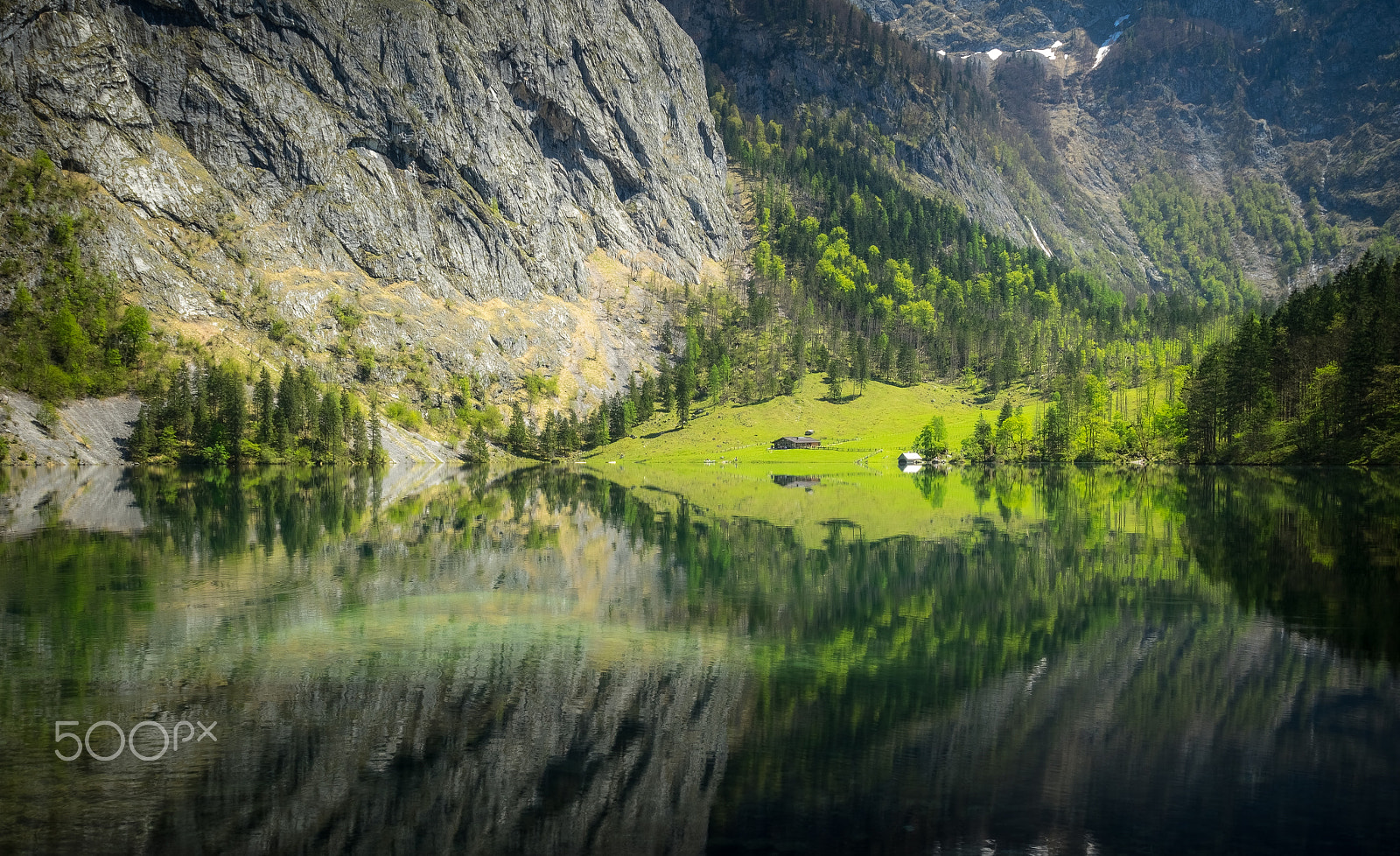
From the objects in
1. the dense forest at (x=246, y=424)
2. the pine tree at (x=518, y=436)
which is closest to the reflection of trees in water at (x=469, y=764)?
the dense forest at (x=246, y=424)

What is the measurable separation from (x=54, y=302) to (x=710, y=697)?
574 ft

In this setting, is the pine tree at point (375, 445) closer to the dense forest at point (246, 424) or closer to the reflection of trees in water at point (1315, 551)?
the dense forest at point (246, 424)

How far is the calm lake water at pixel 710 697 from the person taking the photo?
14531mm

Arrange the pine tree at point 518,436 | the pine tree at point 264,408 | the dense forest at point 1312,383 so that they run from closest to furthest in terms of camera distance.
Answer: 1. the dense forest at point 1312,383
2. the pine tree at point 264,408
3. the pine tree at point 518,436

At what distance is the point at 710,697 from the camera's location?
21.2m

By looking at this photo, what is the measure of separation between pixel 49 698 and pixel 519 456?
588 ft

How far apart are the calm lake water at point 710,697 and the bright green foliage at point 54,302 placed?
113561 millimetres

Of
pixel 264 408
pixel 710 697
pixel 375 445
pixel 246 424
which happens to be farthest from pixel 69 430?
pixel 710 697

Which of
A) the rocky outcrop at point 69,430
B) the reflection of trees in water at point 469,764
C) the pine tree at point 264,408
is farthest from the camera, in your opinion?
the pine tree at point 264,408

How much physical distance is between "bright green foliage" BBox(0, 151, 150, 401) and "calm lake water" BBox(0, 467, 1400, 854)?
373 feet

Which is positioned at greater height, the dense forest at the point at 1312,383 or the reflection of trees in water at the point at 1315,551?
the dense forest at the point at 1312,383

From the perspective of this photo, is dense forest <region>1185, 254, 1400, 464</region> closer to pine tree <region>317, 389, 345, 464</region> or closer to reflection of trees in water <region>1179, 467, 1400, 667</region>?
reflection of trees in water <region>1179, 467, 1400, 667</region>

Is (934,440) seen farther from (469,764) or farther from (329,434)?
(469,764)

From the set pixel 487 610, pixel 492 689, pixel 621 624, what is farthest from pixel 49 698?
pixel 621 624
